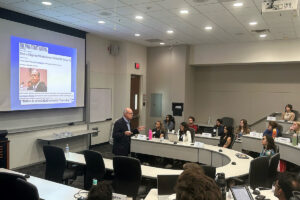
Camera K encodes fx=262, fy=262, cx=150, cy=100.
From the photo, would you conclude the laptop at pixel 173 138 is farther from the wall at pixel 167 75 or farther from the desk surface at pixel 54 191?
the wall at pixel 167 75

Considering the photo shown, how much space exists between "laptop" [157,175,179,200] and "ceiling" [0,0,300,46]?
313 centimetres

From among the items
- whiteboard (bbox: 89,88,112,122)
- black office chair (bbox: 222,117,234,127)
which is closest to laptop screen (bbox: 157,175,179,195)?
whiteboard (bbox: 89,88,112,122)

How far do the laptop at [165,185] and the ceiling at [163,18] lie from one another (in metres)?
3.13

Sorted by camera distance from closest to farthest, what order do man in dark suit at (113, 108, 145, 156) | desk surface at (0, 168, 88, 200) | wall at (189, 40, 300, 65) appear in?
1. desk surface at (0, 168, 88, 200)
2. man in dark suit at (113, 108, 145, 156)
3. wall at (189, 40, 300, 65)

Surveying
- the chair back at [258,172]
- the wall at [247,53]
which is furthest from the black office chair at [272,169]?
the wall at [247,53]

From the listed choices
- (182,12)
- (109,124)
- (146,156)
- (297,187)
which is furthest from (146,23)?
(297,187)

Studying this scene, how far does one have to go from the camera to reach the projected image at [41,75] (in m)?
5.68

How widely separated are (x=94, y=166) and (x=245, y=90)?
7.17 m

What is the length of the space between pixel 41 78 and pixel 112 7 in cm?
254

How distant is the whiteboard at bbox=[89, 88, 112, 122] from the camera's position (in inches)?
307

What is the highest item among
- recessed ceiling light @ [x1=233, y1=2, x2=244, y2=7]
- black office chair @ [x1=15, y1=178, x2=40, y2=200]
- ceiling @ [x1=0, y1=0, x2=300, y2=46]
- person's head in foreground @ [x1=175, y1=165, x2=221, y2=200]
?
ceiling @ [x1=0, y1=0, x2=300, y2=46]

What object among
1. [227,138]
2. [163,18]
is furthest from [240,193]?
[163,18]

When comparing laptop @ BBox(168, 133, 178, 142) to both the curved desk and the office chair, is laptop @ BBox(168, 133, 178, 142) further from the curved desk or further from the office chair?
the office chair

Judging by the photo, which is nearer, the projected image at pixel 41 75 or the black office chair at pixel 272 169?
the black office chair at pixel 272 169
